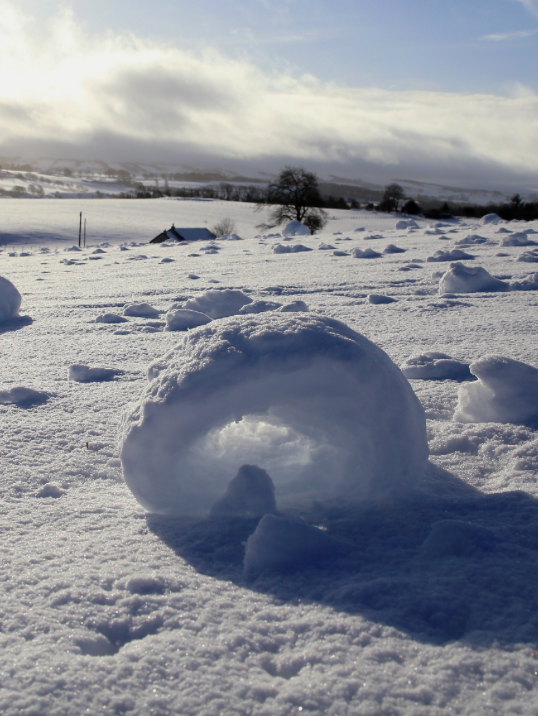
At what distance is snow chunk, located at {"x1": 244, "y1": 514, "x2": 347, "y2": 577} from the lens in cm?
140

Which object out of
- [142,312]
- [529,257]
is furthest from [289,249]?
[142,312]

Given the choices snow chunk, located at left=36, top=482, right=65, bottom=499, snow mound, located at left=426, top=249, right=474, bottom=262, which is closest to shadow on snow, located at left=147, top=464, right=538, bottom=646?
snow chunk, located at left=36, top=482, right=65, bottom=499

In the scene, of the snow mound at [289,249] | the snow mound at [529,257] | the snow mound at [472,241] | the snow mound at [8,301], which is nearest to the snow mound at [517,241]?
the snow mound at [472,241]

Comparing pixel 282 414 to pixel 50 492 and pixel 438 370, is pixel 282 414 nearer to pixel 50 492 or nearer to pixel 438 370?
pixel 50 492

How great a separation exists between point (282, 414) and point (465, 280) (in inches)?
182

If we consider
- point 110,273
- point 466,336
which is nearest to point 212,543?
point 466,336

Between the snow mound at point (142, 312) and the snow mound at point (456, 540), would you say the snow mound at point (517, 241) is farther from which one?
the snow mound at point (456, 540)

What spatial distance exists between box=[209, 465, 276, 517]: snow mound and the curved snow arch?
0.39ft

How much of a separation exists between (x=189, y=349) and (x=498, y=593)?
1205mm

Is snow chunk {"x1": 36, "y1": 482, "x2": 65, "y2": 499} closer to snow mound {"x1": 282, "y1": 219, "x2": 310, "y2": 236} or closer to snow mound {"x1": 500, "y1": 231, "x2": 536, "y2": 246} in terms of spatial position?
snow mound {"x1": 500, "y1": 231, "x2": 536, "y2": 246}

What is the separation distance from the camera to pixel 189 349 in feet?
6.05

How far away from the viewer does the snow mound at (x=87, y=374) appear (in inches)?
130

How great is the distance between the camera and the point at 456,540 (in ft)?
4.73

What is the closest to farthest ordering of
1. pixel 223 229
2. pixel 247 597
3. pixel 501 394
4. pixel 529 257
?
1. pixel 247 597
2. pixel 501 394
3. pixel 529 257
4. pixel 223 229
